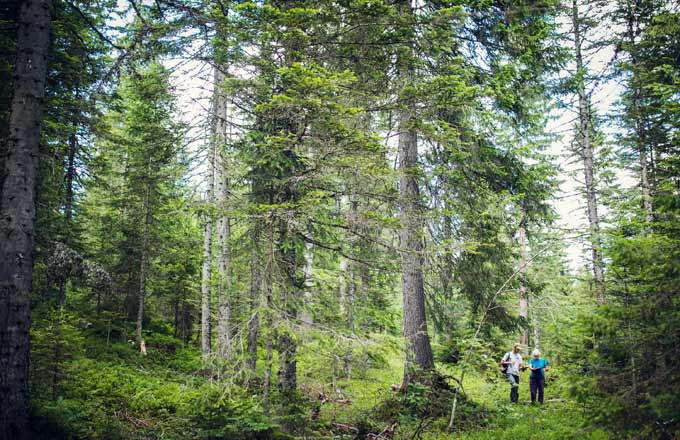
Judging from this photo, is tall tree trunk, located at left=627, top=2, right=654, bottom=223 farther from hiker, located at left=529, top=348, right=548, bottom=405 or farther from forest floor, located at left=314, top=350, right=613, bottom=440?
forest floor, located at left=314, top=350, right=613, bottom=440

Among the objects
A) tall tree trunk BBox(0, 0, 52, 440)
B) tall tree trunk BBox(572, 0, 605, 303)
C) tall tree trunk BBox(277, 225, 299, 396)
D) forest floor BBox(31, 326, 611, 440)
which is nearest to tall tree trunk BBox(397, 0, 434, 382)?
forest floor BBox(31, 326, 611, 440)

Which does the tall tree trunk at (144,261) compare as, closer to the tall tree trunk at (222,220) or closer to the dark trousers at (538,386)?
the tall tree trunk at (222,220)

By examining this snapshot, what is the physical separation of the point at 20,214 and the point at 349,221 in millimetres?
5403

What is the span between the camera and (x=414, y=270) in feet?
33.0

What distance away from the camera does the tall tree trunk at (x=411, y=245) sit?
9227mm

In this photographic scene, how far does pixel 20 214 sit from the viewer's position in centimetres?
596

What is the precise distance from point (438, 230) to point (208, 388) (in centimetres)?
732

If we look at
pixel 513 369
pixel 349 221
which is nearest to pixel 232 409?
pixel 349 221

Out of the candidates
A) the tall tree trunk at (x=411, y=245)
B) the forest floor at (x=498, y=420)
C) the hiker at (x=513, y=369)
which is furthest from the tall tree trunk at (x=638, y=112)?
the tall tree trunk at (x=411, y=245)

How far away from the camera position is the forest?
227 inches

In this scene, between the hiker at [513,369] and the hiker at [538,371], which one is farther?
the hiker at [513,369]

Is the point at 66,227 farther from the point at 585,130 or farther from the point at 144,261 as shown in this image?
the point at 585,130

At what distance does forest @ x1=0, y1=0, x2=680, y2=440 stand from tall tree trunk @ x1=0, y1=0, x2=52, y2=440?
0.03 metres

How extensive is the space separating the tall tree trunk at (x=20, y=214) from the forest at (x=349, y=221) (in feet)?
0.10
